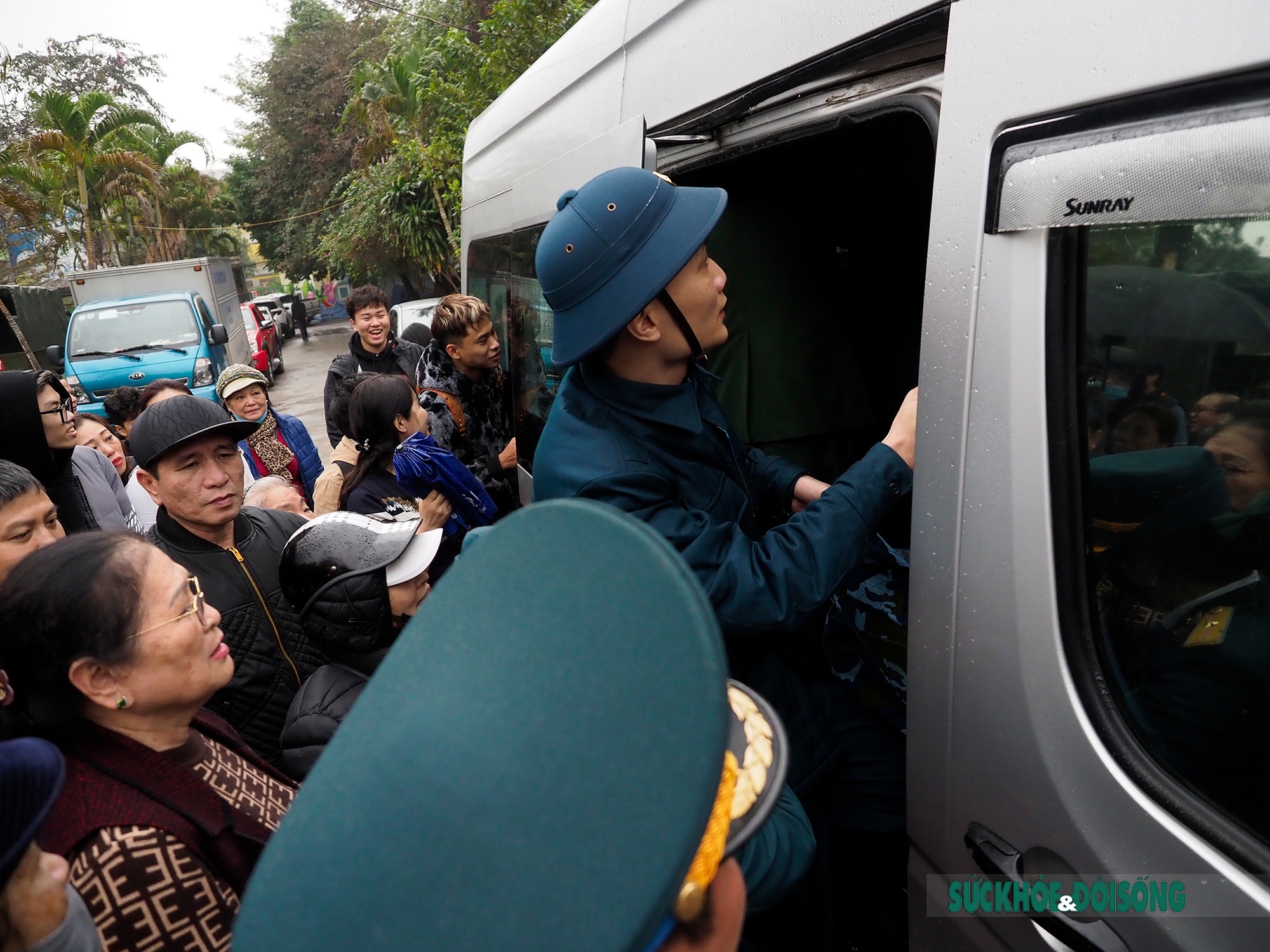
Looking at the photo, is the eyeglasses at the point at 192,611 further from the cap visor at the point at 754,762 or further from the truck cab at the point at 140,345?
the truck cab at the point at 140,345

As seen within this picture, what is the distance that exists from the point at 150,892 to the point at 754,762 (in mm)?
903

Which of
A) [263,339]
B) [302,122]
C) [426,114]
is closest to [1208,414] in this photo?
[426,114]

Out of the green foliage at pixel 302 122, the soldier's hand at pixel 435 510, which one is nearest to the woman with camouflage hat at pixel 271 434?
the soldier's hand at pixel 435 510

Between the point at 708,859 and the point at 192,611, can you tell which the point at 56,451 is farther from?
the point at 708,859

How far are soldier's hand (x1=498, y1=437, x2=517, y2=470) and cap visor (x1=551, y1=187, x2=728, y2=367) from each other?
2329mm

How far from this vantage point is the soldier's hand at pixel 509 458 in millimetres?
3744

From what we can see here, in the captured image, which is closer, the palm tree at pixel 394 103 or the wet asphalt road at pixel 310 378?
the wet asphalt road at pixel 310 378

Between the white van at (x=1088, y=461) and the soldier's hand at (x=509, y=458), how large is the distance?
2564 mm

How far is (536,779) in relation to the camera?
1.62 feet

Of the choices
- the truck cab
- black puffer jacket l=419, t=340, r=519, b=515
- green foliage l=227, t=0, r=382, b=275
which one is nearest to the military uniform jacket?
black puffer jacket l=419, t=340, r=519, b=515

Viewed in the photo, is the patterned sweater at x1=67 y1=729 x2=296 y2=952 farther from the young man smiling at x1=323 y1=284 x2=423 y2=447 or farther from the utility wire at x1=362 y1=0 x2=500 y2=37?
the utility wire at x1=362 y1=0 x2=500 y2=37

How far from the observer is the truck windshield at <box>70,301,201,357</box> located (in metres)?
11.4

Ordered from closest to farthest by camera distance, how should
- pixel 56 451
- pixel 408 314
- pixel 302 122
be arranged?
pixel 56 451, pixel 408 314, pixel 302 122

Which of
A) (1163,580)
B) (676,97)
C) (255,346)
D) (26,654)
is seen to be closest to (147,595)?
(26,654)
